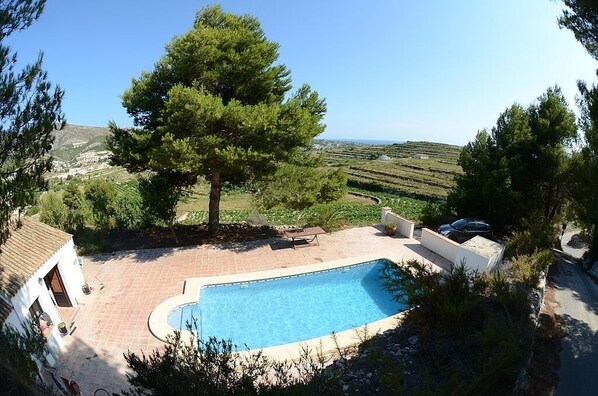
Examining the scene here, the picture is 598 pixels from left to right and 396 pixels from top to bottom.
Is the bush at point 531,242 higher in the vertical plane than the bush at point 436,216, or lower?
higher

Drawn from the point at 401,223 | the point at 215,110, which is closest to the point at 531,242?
the point at 401,223

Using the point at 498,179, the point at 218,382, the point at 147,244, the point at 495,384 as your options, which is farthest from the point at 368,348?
the point at 498,179

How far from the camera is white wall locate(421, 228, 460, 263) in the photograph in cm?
1356

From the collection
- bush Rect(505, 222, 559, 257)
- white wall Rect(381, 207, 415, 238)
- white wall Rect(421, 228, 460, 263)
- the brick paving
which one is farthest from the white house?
bush Rect(505, 222, 559, 257)

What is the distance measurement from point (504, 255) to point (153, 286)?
12653mm

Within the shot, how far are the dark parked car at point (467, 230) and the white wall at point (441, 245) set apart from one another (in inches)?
62.6

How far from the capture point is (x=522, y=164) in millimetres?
16328

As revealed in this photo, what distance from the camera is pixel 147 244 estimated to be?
14812 millimetres

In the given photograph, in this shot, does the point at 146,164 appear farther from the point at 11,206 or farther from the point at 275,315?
the point at 11,206

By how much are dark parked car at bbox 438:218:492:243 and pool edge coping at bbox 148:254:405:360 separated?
3643mm

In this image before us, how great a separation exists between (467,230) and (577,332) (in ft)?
27.1

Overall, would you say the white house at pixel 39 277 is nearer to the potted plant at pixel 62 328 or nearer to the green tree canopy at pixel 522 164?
the potted plant at pixel 62 328

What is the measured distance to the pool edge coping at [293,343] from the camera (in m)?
8.38

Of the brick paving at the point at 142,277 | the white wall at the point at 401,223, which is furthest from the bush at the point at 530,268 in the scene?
the white wall at the point at 401,223
